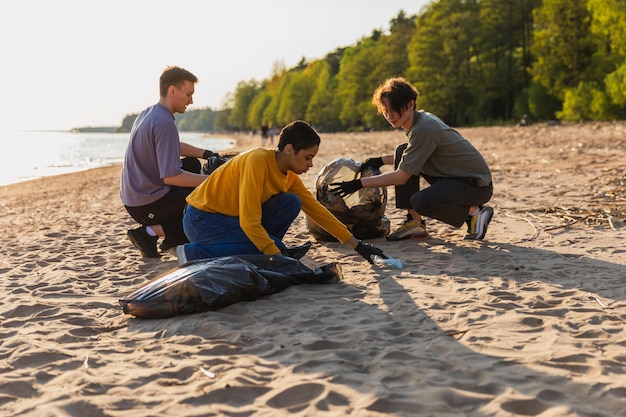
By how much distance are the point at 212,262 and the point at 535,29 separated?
44.6m

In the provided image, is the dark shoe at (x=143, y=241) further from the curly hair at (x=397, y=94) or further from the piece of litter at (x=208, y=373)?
the piece of litter at (x=208, y=373)

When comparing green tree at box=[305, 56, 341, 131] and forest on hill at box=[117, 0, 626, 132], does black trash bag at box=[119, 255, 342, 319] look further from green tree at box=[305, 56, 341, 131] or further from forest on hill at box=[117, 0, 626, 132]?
green tree at box=[305, 56, 341, 131]

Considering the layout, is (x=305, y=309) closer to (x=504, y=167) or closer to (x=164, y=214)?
(x=164, y=214)

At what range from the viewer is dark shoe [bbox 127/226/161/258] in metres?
5.11

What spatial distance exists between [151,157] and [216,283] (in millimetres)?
1850

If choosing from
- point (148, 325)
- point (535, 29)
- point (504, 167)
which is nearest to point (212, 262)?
point (148, 325)

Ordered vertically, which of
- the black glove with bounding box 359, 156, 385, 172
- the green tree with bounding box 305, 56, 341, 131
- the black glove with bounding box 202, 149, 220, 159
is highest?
the green tree with bounding box 305, 56, 341, 131

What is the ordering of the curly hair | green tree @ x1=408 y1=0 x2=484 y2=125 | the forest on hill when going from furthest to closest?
green tree @ x1=408 y1=0 x2=484 y2=125, the forest on hill, the curly hair

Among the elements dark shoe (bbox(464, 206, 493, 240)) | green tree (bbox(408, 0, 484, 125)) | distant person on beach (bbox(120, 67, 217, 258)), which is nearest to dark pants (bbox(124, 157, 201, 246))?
distant person on beach (bbox(120, 67, 217, 258))

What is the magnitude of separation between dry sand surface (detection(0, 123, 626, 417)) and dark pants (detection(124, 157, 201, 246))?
1.17 feet

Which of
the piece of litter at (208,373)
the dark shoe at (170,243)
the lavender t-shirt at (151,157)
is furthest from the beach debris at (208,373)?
the dark shoe at (170,243)

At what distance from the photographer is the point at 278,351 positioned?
283cm

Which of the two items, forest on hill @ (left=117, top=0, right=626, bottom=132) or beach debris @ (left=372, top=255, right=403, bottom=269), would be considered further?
forest on hill @ (left=117, top=0, right=626, bottom=132)

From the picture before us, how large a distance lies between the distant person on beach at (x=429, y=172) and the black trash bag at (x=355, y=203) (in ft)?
0.50
